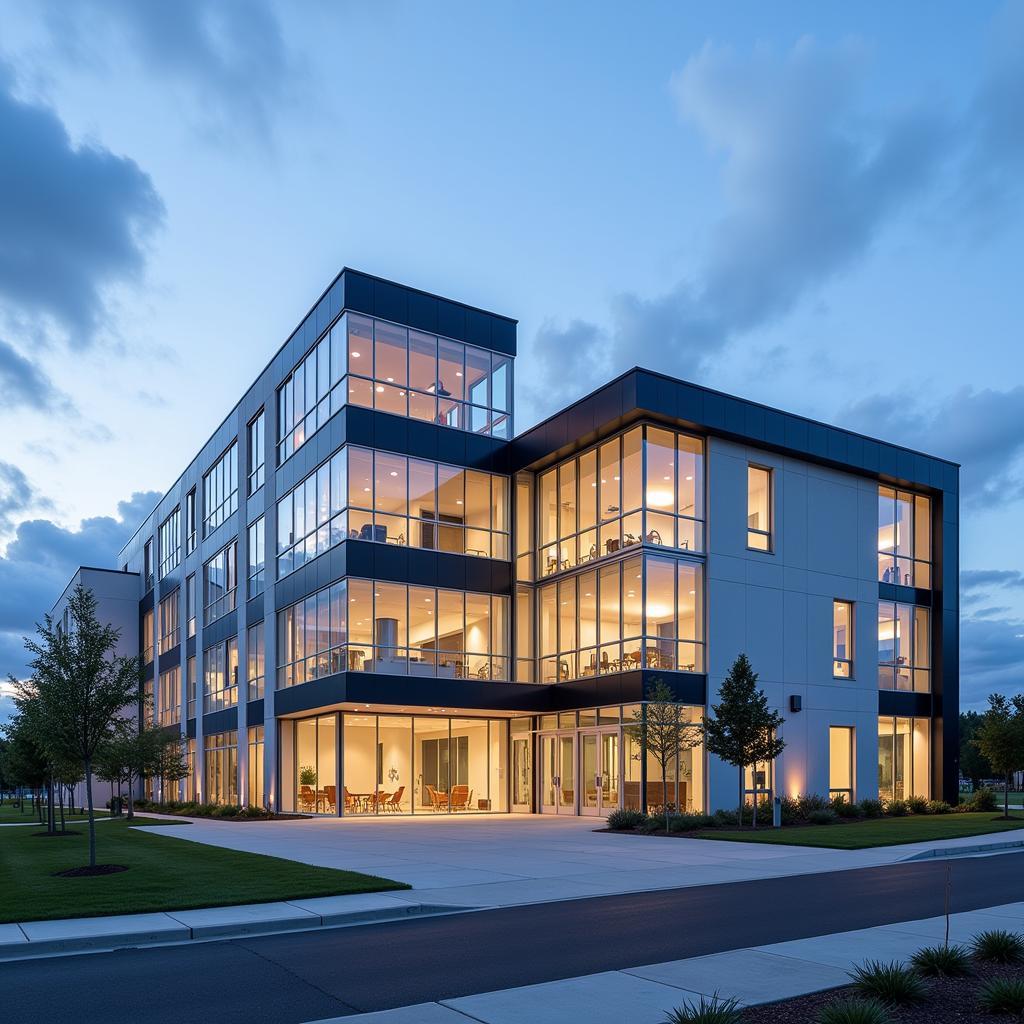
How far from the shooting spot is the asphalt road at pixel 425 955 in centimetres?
771

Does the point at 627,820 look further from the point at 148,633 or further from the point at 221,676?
the point at 148,633

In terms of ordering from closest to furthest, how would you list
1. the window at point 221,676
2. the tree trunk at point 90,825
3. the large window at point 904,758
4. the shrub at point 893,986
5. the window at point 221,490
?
the shrub at point 893,986 < the tree trunk at point 90,825 < the large window at point 904,758 < the window at point 221,676 < the window at point 221,490

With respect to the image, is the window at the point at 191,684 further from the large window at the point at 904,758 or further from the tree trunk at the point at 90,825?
the tree trunk at the point at 90,825

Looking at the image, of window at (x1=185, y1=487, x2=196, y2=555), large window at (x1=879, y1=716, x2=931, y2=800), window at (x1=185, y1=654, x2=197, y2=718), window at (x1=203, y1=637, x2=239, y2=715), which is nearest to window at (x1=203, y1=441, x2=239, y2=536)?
window at (x1=185, y1=487, x2=196, y2=555)

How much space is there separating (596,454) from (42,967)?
24.0 m

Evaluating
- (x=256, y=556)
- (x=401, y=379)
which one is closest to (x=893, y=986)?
(x=401, y=379)

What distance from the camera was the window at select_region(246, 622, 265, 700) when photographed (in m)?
38.9

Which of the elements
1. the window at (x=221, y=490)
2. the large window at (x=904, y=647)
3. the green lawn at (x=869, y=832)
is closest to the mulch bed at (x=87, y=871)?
the green lawn at (x=869, y=832)

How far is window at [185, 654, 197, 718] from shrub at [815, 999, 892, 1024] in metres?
45.8

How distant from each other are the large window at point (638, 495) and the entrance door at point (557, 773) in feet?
18.3

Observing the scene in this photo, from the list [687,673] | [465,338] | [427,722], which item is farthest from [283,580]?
[687,673]

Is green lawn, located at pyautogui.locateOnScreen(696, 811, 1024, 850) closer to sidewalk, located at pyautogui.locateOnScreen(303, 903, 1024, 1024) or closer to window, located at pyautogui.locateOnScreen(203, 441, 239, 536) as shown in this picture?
sidewalk, located at pyautogui.locateOnScreen(303, 903, 1024, 1024)

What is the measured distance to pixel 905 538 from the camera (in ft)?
118

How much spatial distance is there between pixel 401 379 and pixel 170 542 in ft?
94.3
